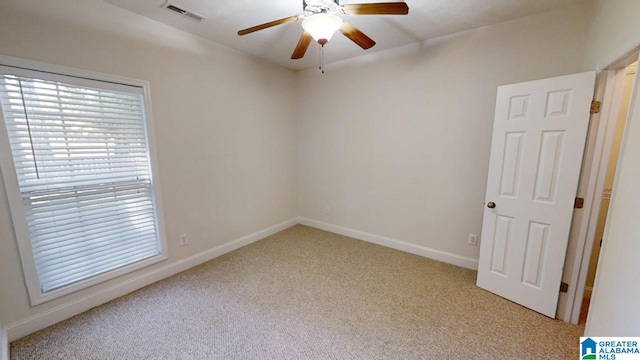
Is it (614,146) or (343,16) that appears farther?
(343,16)

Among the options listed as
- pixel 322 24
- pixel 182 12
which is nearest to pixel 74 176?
pixel 182 12

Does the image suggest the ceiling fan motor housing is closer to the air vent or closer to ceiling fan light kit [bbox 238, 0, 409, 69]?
ceiling fan light kit [bbox 238, 0, 409, 69]

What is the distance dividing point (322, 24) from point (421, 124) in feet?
6.03

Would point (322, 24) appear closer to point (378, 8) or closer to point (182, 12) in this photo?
point (378, 8)

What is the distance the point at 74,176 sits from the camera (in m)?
1.99

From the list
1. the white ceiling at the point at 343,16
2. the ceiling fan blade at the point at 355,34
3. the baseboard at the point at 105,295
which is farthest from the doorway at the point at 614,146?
the baseboard at the point at 105,295

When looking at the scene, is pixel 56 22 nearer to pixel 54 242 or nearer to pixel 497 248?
pixel 54 242

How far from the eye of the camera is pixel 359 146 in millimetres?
3477

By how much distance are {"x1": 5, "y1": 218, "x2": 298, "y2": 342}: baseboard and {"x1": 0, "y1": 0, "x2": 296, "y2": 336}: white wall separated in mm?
17

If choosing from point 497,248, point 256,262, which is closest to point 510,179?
point 497,248

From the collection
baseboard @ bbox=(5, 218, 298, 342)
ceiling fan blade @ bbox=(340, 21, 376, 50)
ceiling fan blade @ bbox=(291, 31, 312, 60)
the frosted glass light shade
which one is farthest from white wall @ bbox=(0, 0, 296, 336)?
ceiling fan blade @ bbox=(340, 21, 376, 50)

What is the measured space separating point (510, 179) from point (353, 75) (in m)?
2.28

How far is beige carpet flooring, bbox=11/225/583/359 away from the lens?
1.69 m

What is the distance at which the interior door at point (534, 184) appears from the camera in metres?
1.83
